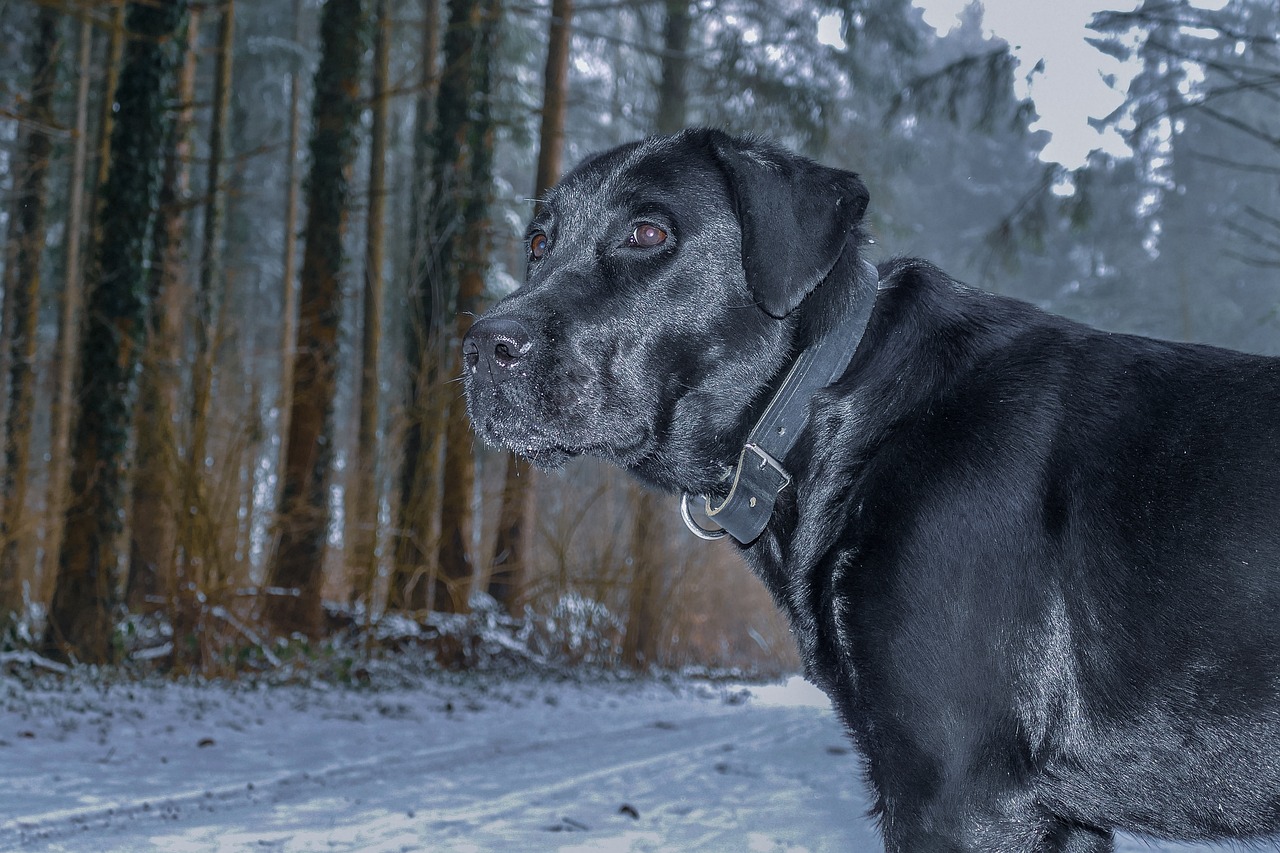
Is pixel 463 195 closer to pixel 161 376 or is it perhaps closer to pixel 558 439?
pixel 161 376

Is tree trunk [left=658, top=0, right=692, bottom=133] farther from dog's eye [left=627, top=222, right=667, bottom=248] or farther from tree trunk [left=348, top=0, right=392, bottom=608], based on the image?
dog's eye [left=627, top=222, right=667, bottom=248]

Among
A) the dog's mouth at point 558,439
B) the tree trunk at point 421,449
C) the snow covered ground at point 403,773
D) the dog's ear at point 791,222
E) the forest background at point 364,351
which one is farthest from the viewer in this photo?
the tree trunk at point 421,449

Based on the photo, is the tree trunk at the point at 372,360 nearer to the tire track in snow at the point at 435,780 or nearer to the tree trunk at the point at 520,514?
the tree trunk at the point at 520,514

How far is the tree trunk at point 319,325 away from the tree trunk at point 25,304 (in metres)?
4.24

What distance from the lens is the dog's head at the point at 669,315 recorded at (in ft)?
9.57

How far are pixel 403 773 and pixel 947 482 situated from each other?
4.47 meters

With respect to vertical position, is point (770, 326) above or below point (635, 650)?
above

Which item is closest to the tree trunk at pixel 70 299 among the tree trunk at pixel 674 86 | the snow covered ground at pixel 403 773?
the tree trunk at pixel 674 86

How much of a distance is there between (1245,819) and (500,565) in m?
10.4

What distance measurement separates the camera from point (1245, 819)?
235cm

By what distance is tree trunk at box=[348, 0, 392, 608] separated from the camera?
412 inches

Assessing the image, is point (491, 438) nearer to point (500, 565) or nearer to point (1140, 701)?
point (1140, 701)

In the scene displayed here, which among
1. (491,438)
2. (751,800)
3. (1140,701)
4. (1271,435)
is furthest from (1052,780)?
(751,800)

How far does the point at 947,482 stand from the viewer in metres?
2.50
